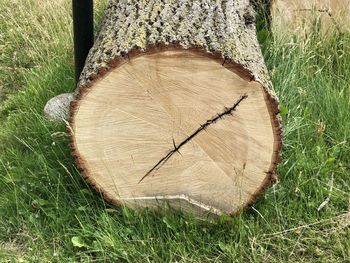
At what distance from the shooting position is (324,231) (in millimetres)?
2996

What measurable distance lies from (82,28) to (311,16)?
181cm

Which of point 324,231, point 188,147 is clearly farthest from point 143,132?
point 324,231

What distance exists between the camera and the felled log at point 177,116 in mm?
2768

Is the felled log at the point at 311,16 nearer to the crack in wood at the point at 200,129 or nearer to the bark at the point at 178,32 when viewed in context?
the bark at the point at 178,32

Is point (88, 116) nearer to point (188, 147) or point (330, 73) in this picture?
point (188, 147)

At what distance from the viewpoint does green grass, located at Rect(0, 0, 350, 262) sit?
9.55 ft

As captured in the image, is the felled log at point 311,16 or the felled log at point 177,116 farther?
the felled log at point 311,16

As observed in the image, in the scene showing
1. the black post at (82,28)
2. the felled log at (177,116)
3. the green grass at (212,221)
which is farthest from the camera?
the black post at (82,28)

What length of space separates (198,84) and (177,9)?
560 millimetres

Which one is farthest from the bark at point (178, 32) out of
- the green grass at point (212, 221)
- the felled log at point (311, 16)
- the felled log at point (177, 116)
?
the felled log at point (311, 16)

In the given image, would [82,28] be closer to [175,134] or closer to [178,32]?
[178,32]

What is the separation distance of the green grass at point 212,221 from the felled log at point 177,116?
0.14 m

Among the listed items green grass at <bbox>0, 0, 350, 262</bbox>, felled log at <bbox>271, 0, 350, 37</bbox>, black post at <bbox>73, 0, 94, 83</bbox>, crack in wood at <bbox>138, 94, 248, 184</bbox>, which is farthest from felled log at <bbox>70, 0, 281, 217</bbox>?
felled log at <bbox>271, 0, 350, 37</bbox>

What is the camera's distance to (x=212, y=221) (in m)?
3.02
